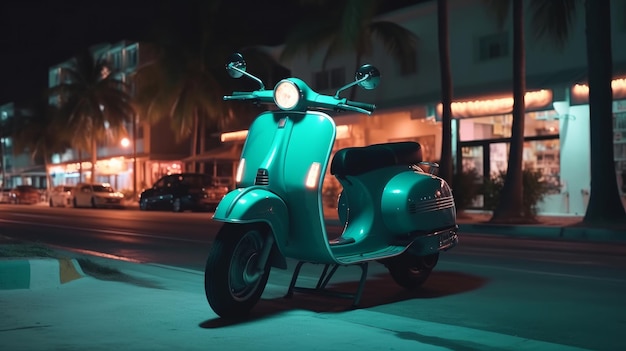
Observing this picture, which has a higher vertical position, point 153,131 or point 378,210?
point 153,131

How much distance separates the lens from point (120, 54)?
54250mm

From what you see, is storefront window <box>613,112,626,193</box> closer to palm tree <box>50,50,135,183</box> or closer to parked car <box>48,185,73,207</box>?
parked car <box>48,185,73,207</box>

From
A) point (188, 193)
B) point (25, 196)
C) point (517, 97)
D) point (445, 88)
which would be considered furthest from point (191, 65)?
point (517, 97)

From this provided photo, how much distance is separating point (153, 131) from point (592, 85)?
1416 inches

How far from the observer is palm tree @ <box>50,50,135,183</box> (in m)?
47.6

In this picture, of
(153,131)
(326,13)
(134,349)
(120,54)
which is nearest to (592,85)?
(326,13)

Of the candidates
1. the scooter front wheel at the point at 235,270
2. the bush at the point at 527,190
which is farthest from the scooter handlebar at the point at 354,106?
the bush at the point at 527,190

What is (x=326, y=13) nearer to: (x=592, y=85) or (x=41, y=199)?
(x=592, y=85)

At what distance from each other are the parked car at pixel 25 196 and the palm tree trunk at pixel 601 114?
4135cm

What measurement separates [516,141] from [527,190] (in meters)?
1.91

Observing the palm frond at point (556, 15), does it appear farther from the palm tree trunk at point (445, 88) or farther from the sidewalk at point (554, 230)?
the sidewalk at point (554, 230)

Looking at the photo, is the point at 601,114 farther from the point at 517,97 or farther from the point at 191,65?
the point at 191,65

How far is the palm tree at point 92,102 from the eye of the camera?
1875 inches

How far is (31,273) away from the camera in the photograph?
7883 mm
